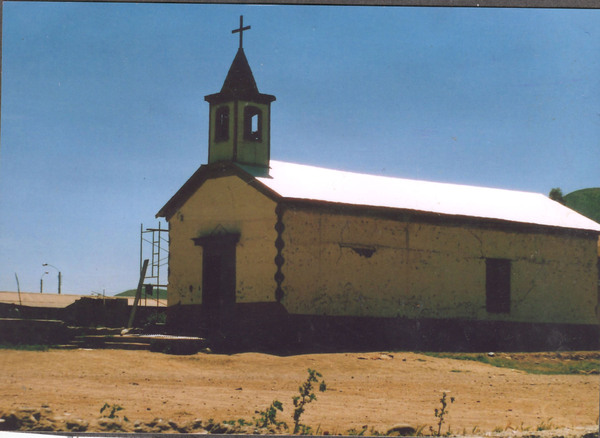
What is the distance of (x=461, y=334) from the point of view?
808 inches

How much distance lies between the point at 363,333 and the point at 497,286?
16.0ft

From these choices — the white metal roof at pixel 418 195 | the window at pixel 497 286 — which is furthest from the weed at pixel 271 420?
the window at pixel 497 286

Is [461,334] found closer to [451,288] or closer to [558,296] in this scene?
[451,288]

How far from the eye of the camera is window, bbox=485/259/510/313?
2136 cm

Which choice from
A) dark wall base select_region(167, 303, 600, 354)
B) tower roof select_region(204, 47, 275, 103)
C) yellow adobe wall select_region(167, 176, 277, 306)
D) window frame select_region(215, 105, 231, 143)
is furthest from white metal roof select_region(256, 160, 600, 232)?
dark wall base select_region(167, 303, 600, 354)

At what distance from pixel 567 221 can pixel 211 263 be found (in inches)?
429

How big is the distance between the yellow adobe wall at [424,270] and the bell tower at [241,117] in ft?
9.01

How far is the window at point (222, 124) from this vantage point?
20500 mm

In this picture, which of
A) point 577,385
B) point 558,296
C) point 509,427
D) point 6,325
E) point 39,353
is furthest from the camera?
point 558,296

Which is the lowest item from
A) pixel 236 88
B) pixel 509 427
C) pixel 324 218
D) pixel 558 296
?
pixel 509 427

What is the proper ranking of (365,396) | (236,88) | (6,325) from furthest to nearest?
1. (236,88)
2. (6,325)
3. (365,396)

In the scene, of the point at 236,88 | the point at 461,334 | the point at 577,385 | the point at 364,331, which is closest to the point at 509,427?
the point at 577,385

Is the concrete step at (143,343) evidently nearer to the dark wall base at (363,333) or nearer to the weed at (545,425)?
the dark wall base at (363,333)

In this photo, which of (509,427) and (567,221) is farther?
(567,221)
